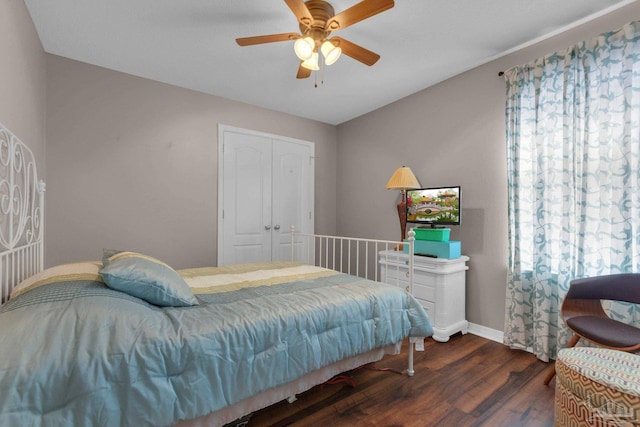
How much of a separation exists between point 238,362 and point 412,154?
289cm

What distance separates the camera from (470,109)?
114 inches

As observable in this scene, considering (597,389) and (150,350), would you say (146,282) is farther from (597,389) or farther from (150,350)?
(597,389)

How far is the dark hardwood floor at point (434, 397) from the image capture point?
5.36 feet

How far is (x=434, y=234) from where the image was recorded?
9.05ft

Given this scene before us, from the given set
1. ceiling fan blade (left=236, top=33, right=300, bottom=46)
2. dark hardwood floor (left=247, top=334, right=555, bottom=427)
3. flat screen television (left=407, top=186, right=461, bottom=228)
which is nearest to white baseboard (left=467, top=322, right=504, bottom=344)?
dark hardwood floor (left=247, top=334, right=555, bottom=427)

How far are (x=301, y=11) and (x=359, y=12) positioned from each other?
32 cm

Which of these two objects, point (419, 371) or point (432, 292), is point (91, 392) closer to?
point (419, 371)

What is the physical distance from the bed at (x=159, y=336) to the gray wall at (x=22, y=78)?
0.89 feet

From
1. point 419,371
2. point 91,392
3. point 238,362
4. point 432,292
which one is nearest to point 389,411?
point 419,371

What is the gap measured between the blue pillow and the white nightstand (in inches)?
69.1

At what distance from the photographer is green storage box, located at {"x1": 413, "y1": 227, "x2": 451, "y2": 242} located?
2715 mm

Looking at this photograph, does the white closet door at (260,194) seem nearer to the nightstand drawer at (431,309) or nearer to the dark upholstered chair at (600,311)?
the nightstand drawer at (431,309)

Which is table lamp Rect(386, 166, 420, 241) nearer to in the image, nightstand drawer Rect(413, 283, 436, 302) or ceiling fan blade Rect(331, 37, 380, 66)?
nightstand drawer Rect(413, 283, 436, 302)

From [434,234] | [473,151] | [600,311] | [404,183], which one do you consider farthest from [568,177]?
[404,183]
